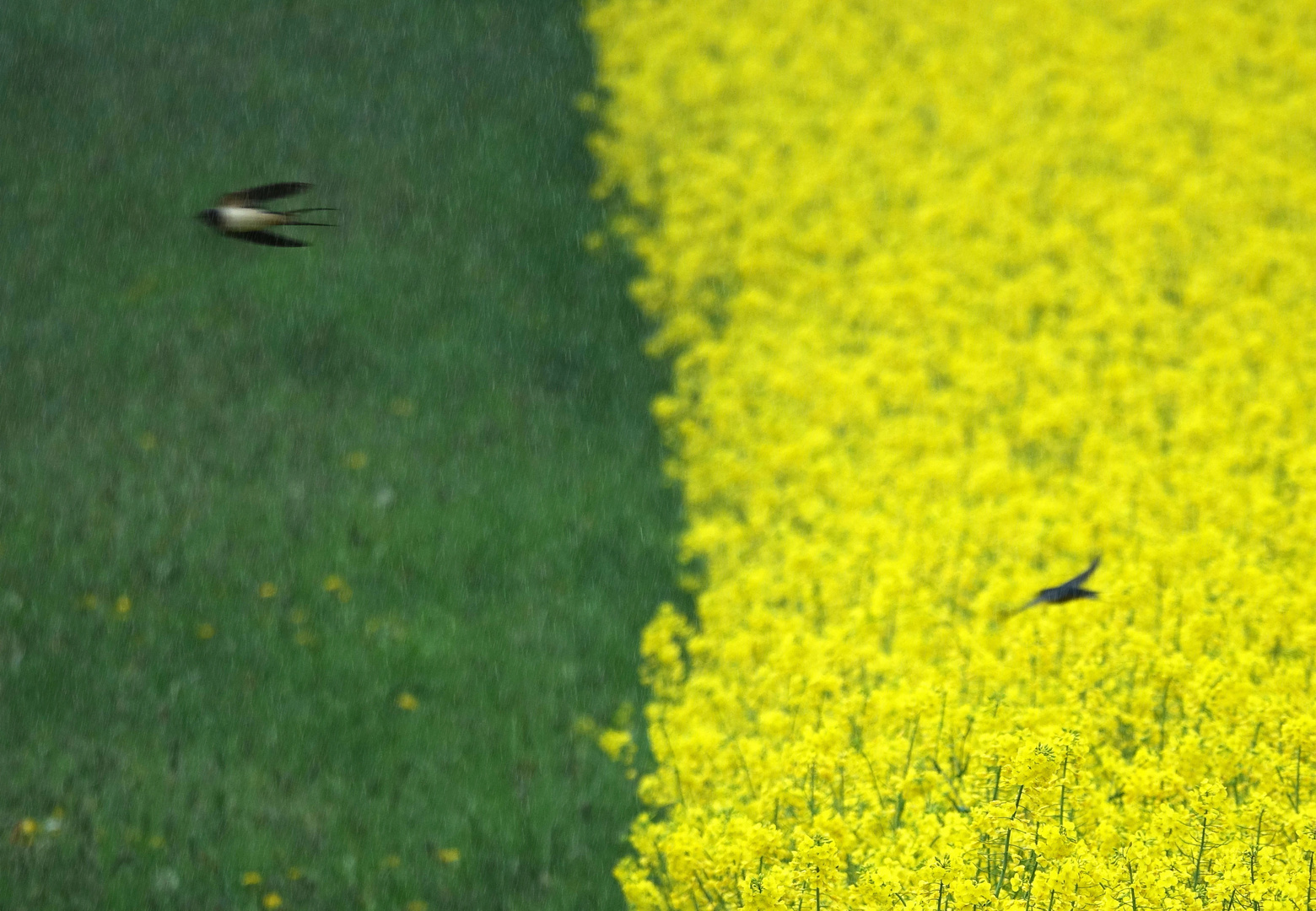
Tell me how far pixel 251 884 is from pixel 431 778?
948 millimetres

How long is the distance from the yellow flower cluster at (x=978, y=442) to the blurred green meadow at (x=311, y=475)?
59 centimetres

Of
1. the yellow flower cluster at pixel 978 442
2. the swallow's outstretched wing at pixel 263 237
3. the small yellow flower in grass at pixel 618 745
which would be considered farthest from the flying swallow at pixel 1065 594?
the swallow's outstretched wing at pixel 263 237

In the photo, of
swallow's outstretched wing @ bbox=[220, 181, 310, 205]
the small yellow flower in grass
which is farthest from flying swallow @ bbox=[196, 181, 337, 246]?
the small yellow flower in grass

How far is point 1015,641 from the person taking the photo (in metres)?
5.70

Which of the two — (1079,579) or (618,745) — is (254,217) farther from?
(1079,579)

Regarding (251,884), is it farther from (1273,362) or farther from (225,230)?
(1273,362)

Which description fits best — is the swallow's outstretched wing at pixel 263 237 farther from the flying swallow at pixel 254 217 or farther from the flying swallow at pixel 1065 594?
the flying swallow at pixel 1065 594

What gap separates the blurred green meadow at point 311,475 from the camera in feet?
19.9

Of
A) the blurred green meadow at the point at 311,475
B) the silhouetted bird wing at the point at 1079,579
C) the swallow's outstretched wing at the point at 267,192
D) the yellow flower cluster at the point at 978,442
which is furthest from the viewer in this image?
the blurred green meadow at the point at 311,475

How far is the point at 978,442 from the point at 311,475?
3.87 meters

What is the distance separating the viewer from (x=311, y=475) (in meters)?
8.23

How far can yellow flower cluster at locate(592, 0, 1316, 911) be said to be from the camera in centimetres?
462

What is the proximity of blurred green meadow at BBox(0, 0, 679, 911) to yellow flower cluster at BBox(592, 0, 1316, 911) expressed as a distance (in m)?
0.59

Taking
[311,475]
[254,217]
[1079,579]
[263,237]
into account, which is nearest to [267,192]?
[254,217]
